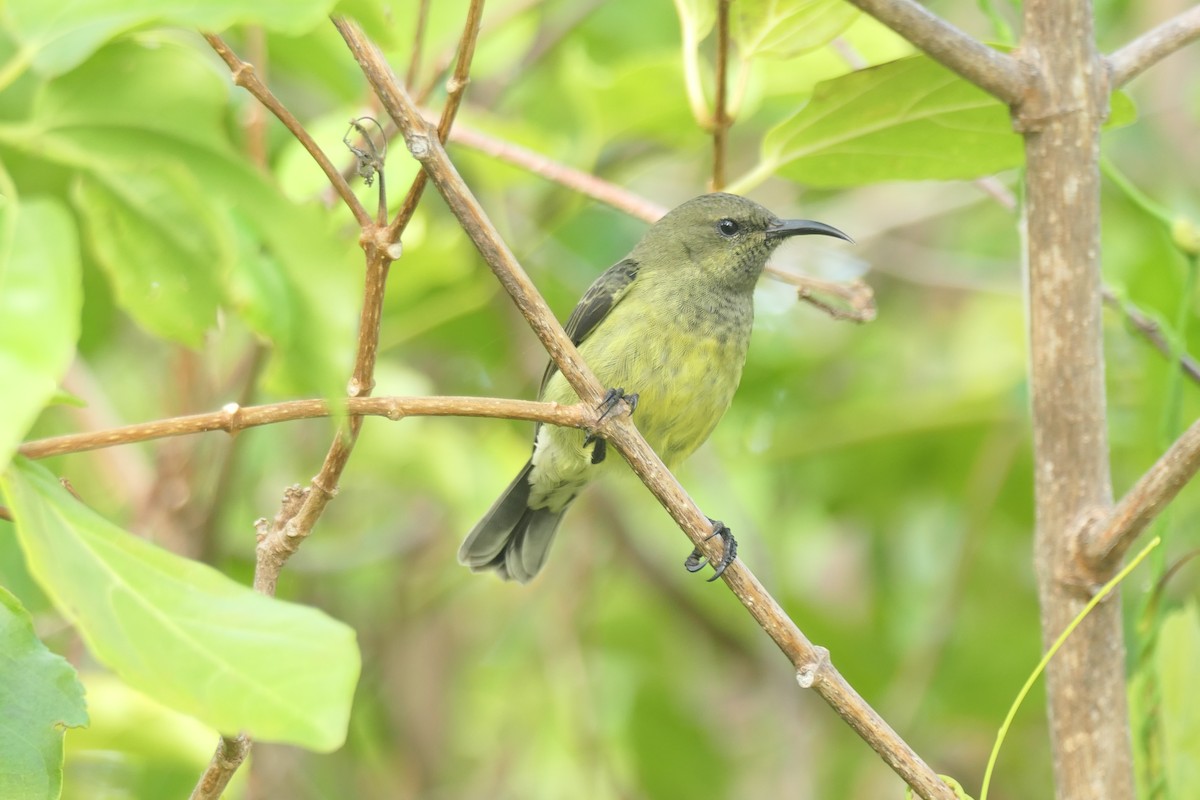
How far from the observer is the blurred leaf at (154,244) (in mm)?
1765

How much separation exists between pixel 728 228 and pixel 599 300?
498 millimetres

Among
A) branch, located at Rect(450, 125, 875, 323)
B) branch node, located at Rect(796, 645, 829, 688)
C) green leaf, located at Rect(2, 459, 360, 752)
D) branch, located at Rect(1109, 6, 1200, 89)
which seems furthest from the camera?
branch, located at Rect(450, 125, 875, 323)

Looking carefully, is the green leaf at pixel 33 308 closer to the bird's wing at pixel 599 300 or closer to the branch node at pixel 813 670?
the branch node at pixel 813 670

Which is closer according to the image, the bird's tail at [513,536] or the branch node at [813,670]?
the branch node at [813,670]

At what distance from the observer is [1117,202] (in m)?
5.51

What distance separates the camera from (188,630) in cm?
140

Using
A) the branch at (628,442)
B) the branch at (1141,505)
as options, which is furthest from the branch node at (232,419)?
the branch at (1141,505)

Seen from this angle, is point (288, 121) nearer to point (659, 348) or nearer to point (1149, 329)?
point (1149, 329)

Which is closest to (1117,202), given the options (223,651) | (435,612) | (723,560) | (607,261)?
(607,261)

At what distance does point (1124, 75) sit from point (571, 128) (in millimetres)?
2668

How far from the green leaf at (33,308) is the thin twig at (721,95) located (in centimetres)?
140

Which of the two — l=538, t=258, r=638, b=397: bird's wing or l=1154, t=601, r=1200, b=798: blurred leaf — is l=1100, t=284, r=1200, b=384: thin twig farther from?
l=538, t=258, r=638, b=397: bird's wing

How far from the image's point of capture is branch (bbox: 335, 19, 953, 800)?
1.88 m

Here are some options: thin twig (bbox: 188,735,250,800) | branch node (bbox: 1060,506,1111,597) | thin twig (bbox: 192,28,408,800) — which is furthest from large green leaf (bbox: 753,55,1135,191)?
thin twig (bbox: 188,735,250,800)
